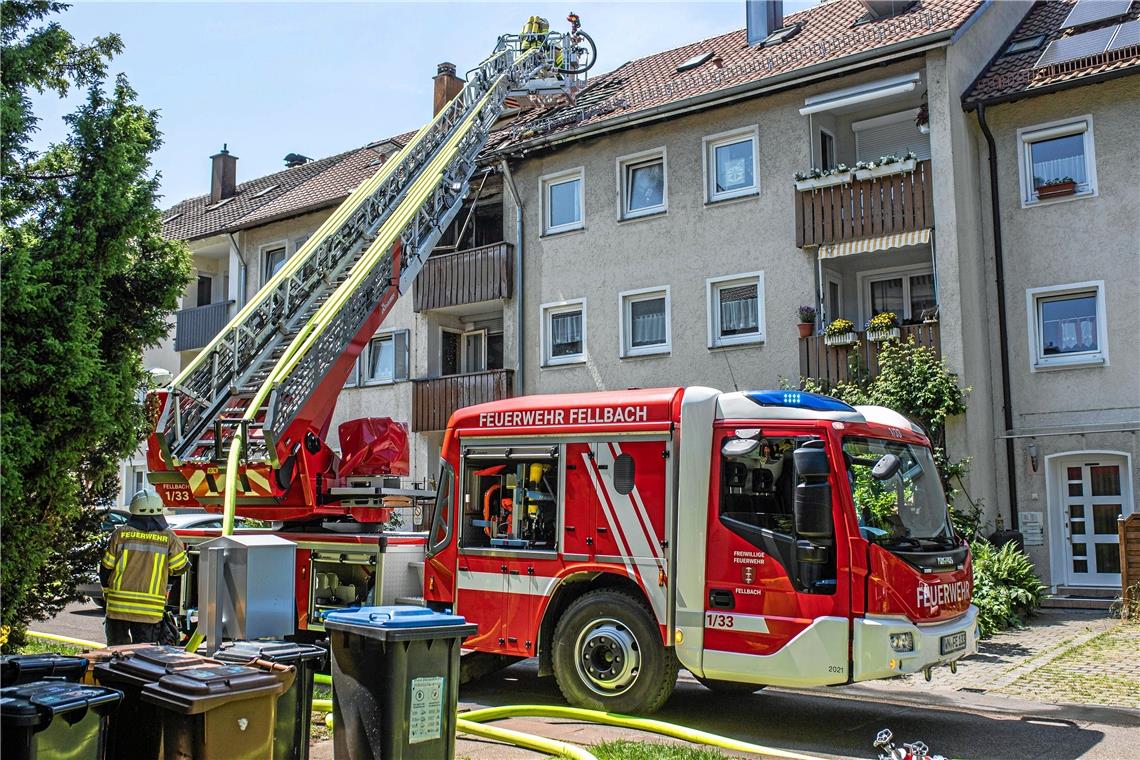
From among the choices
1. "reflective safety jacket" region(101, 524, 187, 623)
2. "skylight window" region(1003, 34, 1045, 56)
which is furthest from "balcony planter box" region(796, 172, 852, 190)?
"reflective safety jacket" region(101, 524, 187, 623)

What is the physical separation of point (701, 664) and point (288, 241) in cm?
2078

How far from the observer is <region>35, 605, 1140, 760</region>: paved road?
746cm

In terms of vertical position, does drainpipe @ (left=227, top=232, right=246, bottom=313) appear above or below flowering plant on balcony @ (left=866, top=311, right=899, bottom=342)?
above

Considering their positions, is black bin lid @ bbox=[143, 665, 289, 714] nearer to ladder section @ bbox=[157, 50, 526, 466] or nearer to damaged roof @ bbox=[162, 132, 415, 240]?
ladder section @ bbox=[157, 50, 526, 466]

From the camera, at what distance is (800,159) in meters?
18.5

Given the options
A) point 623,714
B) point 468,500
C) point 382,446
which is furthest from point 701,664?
point 382,446

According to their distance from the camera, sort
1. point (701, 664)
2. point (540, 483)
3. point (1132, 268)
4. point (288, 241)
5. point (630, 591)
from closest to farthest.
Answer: point (701, 664) < point (630, 591) < point (540, 483) < point (1132, 268) < point (288, 241)

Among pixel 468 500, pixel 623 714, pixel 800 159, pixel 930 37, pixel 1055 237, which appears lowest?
pixel 623 714

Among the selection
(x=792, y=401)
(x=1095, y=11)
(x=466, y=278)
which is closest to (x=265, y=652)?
(x=792, y=401)

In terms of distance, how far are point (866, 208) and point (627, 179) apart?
205 inches

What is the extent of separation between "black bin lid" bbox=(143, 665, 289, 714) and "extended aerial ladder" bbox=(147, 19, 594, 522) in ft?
14.8

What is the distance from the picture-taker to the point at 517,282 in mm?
21828

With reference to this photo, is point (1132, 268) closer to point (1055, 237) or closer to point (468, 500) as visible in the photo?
point (1055, 237)

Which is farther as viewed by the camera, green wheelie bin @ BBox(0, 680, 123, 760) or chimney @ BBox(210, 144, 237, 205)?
chimney @ BBox(210, 144, 237, 205)
